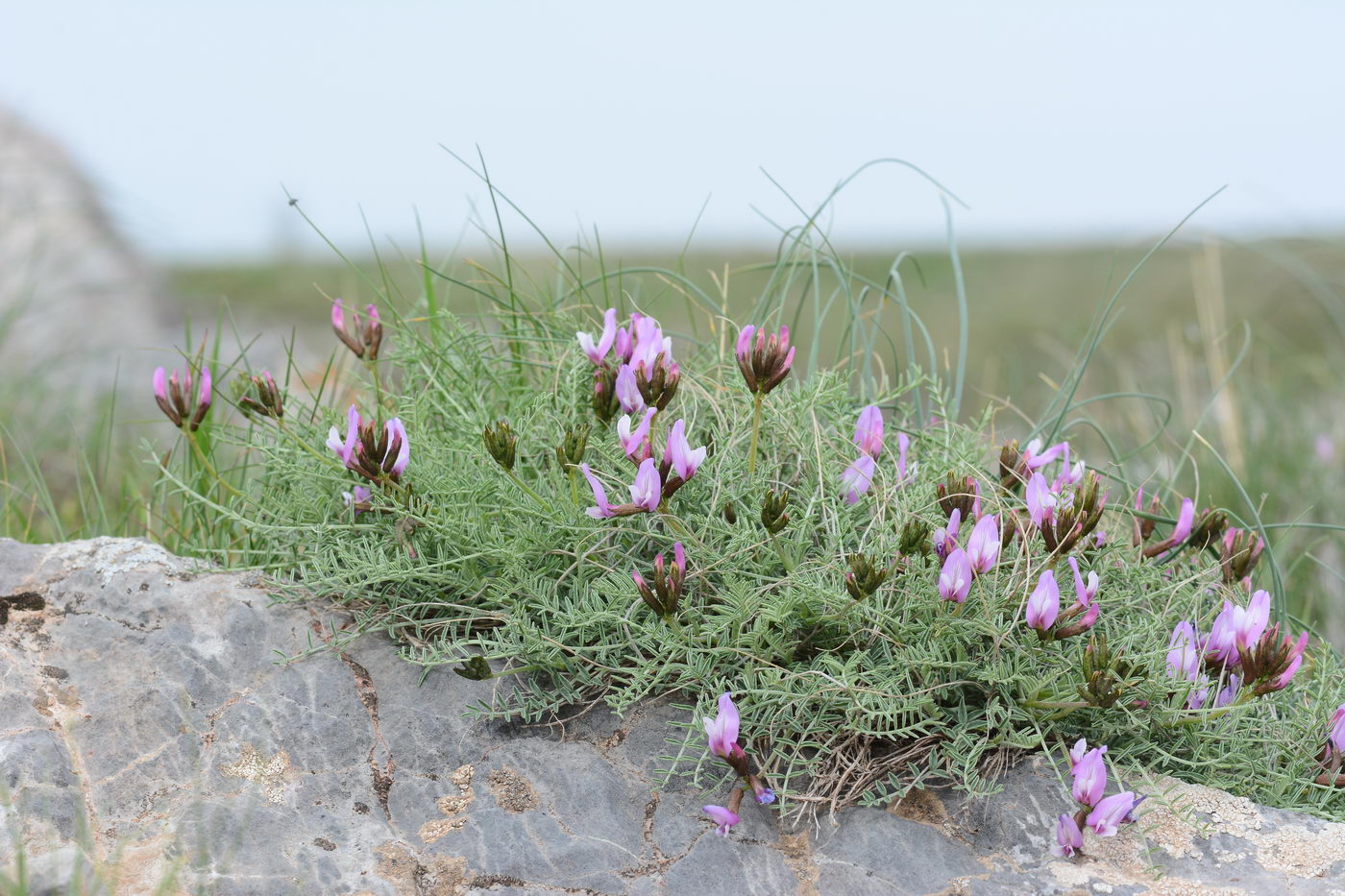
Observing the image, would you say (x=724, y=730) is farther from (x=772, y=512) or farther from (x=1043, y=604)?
(x=1043, y=604)

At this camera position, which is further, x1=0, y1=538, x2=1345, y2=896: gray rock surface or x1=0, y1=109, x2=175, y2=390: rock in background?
x1=0, y1=109, x2=175, y2=390: rock in background

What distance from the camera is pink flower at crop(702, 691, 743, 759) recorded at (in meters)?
1.93

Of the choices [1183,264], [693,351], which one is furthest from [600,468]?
[1183,264]

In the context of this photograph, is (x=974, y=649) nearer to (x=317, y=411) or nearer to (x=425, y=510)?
(x=425, y=510)

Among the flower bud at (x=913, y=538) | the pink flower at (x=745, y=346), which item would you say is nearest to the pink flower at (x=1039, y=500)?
the flower bud at (x=913, y=538)

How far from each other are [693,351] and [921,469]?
2.63ft

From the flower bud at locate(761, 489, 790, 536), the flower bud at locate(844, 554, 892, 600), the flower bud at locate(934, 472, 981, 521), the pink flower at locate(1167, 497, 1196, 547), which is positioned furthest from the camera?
the pink flower at locate(1167, 497, 1196, 547)

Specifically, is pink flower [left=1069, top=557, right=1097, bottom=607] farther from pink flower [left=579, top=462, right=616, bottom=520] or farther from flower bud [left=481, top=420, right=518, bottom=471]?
flower bud [left=481, top=420, right=518, bottom=471]

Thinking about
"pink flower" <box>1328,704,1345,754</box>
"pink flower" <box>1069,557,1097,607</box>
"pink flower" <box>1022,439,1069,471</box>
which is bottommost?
"pink flower" <box>1328,704,1345,754</box>

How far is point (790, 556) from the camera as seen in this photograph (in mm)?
2240

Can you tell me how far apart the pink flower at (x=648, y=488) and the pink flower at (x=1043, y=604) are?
2.27ft

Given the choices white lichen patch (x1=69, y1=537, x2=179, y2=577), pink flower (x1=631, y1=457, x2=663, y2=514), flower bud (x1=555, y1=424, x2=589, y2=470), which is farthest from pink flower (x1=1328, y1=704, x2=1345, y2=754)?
white lichen patch (x1=69, y1=537, x2=179, y2=577)

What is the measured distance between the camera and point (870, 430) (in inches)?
96.9

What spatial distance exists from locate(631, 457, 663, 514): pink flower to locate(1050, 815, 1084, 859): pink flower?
2.98ft
